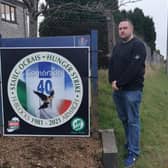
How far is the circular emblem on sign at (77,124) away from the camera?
561cm

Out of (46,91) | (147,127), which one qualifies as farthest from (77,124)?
(147,127)

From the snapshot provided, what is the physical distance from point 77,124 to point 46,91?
609mm

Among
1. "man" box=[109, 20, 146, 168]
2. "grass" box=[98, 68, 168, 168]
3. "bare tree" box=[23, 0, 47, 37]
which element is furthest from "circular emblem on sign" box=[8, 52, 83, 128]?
"bare tree" box=[23, 0, 47, 37]

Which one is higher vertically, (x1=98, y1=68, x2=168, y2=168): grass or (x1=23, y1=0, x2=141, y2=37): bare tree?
(x1=23, y1=0, x2=141, y2=37): bare tree

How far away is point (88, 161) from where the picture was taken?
5.13 m

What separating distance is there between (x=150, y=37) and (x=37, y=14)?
34.1 metres

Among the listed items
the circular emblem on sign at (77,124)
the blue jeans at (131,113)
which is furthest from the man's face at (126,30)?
the circular emblem on sign at (77,124)

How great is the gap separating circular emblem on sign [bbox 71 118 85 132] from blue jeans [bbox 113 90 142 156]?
55 cm

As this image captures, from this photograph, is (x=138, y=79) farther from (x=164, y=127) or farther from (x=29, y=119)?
(x=164, y=127)

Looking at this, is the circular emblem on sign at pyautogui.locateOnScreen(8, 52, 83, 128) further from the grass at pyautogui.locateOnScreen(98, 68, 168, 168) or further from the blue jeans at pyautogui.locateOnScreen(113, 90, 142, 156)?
the grass at pyautogui.locateOnScreen(98, 68, 168, 168)

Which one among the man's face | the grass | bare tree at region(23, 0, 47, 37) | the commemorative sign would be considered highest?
bare tree at region(23, 0, 47, 37)

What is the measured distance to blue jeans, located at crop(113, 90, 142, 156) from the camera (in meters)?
5.38

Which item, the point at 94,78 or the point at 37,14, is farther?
the point at 37,14

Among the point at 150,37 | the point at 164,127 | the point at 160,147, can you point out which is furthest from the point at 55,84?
the point at 150,37
